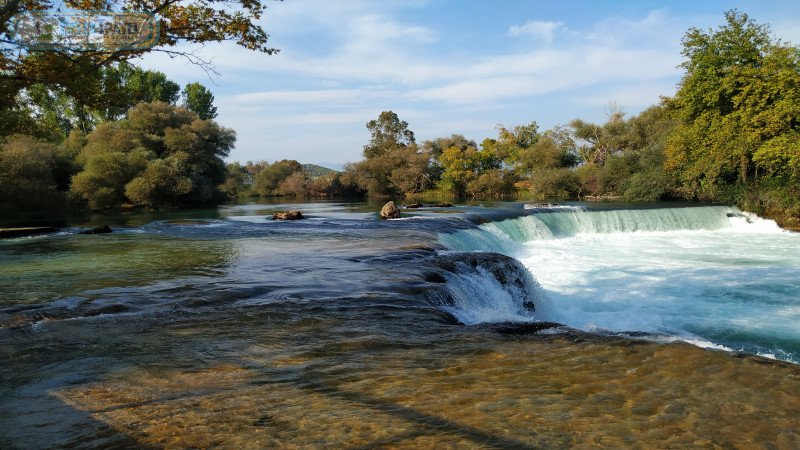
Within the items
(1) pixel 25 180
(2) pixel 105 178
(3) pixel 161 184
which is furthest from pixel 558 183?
(1) pixel 25 180

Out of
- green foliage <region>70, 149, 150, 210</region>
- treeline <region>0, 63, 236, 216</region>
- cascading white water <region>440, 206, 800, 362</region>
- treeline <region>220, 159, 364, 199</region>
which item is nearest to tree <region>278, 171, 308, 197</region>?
treeline <region>220, 159, 364, 199</region>

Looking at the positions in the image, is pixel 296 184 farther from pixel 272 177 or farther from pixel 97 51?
pixel 97 51

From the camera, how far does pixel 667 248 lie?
59.0ft

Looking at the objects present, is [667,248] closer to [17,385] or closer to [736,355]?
[736,355]

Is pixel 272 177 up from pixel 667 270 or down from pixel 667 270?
up

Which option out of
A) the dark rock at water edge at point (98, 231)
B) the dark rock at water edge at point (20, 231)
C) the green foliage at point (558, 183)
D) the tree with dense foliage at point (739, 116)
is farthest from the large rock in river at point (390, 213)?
the green foliage at point (558, 183)

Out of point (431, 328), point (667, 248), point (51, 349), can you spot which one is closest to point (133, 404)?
point (51, 349)

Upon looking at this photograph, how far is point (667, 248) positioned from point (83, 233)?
21.5m

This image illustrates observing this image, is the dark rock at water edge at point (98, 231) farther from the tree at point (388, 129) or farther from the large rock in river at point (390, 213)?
the tree at point (388, 129)

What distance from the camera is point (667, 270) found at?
13.9 meters

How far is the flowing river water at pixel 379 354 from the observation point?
124 inches

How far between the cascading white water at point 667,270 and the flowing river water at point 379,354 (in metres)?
0.10

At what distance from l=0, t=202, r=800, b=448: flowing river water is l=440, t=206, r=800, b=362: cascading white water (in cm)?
10

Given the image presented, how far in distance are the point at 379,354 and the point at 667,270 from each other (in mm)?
12093
